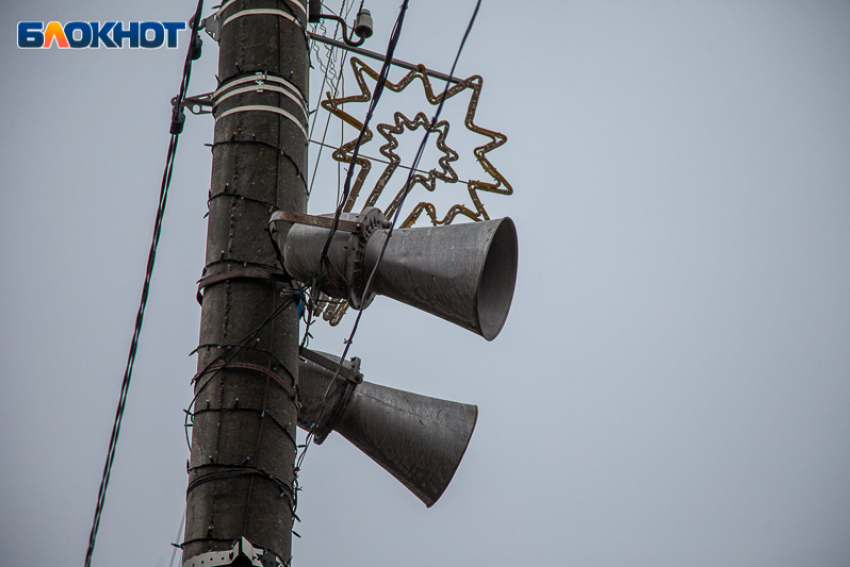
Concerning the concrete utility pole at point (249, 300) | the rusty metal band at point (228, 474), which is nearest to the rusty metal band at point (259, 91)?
the concrete utility pole at point (249, 300)

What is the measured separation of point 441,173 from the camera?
635 cm

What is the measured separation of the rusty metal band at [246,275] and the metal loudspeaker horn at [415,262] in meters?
0.13

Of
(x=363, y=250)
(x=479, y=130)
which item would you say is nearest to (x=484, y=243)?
(x=363, y=250)

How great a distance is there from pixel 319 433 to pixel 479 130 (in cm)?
317

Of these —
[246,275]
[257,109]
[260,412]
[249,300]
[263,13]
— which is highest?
[263,13]

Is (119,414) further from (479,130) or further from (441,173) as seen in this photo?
(479,130)

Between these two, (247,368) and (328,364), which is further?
(328,364)

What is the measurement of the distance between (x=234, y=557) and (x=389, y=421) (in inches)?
56.0

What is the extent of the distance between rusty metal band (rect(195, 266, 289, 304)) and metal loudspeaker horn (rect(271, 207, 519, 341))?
13cm

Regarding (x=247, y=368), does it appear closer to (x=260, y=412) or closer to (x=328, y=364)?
(x=260, y=412)

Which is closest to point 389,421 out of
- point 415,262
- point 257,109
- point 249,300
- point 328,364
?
point 328,364

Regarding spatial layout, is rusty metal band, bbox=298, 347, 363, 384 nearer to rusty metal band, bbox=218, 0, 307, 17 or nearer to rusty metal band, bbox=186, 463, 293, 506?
rusty metal band, bbox=186, 463, 293, 506

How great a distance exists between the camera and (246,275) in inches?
170

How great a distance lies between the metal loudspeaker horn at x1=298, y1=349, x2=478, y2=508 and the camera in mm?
4770
